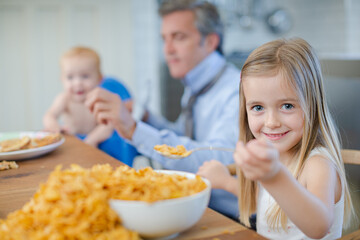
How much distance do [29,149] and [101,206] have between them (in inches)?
31.5

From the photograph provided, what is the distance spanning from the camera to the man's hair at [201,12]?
2062 millimetres

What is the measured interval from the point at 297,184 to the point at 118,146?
63.2 inches

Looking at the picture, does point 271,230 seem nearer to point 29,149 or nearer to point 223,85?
point 29,149

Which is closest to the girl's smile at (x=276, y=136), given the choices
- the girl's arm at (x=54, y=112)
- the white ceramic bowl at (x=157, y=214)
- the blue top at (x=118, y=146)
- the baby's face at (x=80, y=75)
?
the white ceramic bowl at (x=157, y=214)

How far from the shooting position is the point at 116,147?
7.33 ft

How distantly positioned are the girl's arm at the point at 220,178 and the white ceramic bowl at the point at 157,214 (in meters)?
0.59

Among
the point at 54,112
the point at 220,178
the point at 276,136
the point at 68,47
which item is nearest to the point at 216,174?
the point at 220,178

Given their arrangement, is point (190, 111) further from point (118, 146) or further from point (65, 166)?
point (65, 166)

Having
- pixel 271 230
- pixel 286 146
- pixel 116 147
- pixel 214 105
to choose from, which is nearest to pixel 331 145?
pixel 286 146

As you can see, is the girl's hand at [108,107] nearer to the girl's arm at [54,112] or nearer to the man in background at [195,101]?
the man in background at [195,101]

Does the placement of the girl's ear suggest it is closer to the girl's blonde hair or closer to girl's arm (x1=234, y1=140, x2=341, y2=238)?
the girl's blonde hair

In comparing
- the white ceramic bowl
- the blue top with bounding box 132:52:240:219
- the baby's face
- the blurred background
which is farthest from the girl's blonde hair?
the blurred background

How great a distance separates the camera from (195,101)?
1.98 m

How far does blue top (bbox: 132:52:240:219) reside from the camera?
1565 mm
